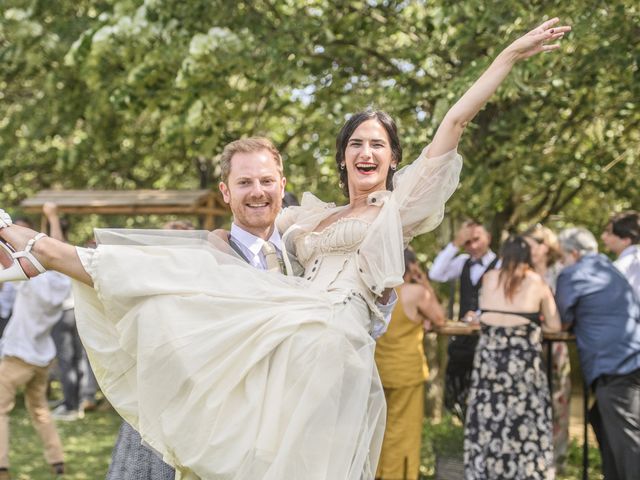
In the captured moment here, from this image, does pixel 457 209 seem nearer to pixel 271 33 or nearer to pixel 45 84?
pixel 271 33

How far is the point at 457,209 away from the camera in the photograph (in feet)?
30.1

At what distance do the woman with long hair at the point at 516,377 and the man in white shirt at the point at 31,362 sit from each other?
3.46 meters

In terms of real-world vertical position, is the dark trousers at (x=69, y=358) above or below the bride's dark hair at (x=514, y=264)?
below

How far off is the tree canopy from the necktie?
3.05 meters

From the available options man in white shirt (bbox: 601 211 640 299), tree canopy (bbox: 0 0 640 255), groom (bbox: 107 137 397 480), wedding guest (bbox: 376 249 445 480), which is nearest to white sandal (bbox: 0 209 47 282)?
groom (bbox: 107 137 397 480)

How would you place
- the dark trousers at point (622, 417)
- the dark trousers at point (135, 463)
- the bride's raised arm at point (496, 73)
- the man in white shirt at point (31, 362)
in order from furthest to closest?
the man in white shirt at point (31, 362)
the dark trousers at point (622, 417)
the dark trousers at point (135, 463)
the bride's raised arm at point (496, 73)

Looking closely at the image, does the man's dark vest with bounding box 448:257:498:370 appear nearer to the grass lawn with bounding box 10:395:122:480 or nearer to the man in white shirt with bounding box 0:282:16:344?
the grass lawn with bounding box 10:395:122:480

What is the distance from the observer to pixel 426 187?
12.2 ft

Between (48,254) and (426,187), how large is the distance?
145 centimetres

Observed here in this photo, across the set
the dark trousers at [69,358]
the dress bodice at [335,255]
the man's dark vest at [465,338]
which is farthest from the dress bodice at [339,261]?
the dark trousers at [69,358]

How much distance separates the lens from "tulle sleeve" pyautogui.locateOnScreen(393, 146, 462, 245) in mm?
3703

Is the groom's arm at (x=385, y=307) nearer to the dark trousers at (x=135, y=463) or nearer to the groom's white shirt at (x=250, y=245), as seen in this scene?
the groom's white shirt at (x=250, y=245)

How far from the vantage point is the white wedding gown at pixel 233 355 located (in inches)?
128

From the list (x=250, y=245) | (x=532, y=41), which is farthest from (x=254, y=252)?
(x=532, y=41)
